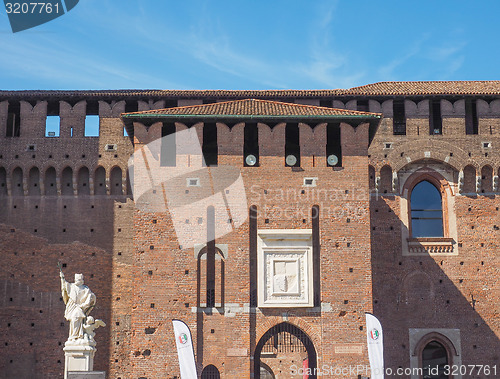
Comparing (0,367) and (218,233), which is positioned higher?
(218,233)

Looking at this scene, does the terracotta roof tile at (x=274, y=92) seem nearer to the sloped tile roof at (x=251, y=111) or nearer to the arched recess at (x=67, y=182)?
the sloped tile roof at (x=251, y=111)

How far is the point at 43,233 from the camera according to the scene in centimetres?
2778

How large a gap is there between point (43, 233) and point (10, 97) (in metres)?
4.96

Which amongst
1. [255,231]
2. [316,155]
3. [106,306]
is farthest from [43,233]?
[316,155]

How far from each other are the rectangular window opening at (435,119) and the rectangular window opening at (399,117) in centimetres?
94

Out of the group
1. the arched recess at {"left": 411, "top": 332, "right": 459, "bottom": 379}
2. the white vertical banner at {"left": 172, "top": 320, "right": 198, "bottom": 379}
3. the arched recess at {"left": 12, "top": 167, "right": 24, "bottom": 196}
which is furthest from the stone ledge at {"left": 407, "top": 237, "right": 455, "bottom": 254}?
the arched recess at {"left": 12, "top": 167, "right": 24, "bottom": 196}

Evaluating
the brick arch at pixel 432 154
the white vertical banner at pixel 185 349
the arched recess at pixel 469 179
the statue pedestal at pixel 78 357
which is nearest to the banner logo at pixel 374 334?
the white vertical banner at pixel 185 349

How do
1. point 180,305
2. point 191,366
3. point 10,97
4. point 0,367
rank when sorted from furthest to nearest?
point 10,97 → point 0,367 → point 180,305 → point 191,366

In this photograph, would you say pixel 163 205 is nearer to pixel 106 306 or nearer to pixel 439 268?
pixel 106 306

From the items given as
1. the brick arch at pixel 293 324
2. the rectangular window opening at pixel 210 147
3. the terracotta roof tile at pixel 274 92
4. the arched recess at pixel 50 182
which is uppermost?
the terracotta roof tile at pixel 274 92

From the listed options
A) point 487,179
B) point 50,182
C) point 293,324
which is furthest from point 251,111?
point 487,179

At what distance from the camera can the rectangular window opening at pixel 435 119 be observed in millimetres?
28516

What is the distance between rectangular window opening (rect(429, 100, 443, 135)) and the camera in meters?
28.5

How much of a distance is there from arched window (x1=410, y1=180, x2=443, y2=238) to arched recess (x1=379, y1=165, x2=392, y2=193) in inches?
37.2
